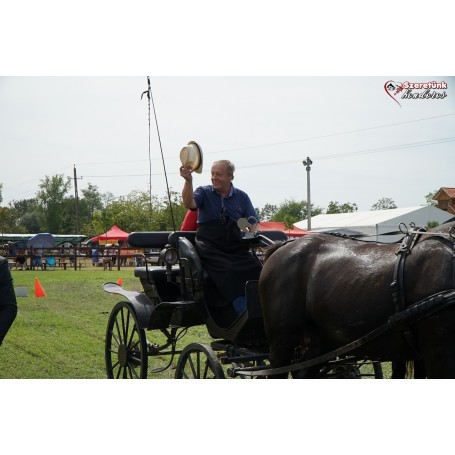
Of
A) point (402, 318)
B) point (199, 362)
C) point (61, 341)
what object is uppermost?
point (402, 318)

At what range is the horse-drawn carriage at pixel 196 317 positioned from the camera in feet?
13.8

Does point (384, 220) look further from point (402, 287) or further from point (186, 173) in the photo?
point (402, 287)

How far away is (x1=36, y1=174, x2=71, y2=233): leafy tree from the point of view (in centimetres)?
631

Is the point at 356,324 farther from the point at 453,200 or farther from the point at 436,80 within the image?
the point at 436,80

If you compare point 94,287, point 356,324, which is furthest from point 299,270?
point 94,287

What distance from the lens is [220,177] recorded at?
15.3ft

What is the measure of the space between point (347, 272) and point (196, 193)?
150cm

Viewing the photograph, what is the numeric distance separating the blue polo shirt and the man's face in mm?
47

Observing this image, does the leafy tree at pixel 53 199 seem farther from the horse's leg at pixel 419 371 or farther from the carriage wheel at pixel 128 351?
the horse's leg at pixel 419 371

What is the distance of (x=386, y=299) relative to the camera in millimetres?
3295

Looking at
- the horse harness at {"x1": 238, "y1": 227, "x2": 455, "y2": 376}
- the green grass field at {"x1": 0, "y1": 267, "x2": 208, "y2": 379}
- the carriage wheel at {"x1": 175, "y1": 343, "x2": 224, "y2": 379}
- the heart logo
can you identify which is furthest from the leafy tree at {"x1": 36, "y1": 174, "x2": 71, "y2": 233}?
the horse harness at {"x1": 238, "y1": 227, "x2": 455, "y2": 376}

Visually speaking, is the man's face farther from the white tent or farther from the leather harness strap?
the leather harness strap

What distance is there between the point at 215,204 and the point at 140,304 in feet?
3.55

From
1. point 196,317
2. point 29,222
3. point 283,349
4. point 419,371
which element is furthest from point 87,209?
point 419,371
